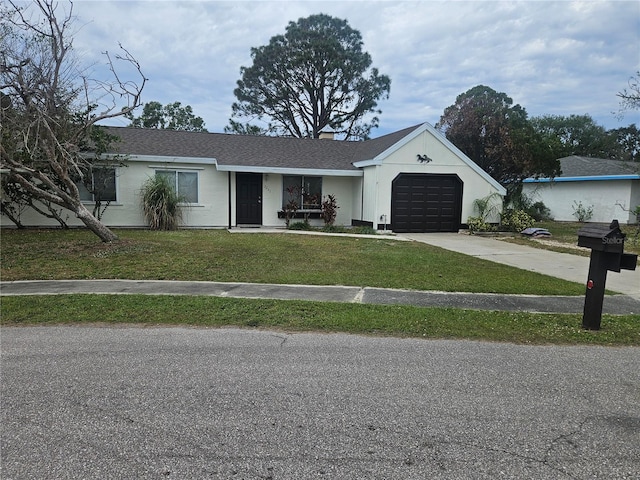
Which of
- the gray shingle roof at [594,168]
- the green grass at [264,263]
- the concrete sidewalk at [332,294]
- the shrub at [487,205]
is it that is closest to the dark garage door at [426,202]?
the shrub at [487,205]

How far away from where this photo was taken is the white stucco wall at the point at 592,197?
900 inches

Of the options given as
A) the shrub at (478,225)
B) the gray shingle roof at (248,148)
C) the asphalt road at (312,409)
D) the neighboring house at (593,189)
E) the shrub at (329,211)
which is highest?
the gray shingle roof at (248,148)

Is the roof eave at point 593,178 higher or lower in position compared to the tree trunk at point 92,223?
higher

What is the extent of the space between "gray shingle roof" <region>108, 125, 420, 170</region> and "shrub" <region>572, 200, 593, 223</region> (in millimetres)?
13615

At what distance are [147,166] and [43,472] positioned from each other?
15183mm

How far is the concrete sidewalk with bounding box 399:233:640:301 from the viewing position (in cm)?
886

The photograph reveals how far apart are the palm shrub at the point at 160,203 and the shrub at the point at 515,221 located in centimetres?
1332

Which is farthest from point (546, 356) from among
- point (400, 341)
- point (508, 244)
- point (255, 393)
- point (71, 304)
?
point (508, 244)

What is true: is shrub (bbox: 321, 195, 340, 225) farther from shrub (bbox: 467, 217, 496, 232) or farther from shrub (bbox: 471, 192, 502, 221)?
shrub (bbox: 471, 192, 502, 221)

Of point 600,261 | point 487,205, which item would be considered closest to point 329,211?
point 487,205

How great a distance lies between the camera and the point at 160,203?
51.0ft

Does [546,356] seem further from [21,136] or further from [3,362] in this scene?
[21,136]

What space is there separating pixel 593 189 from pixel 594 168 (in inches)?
78.9

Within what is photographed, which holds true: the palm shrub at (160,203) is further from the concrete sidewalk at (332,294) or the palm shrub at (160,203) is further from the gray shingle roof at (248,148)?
the concrete sidewalk at (332,294)
